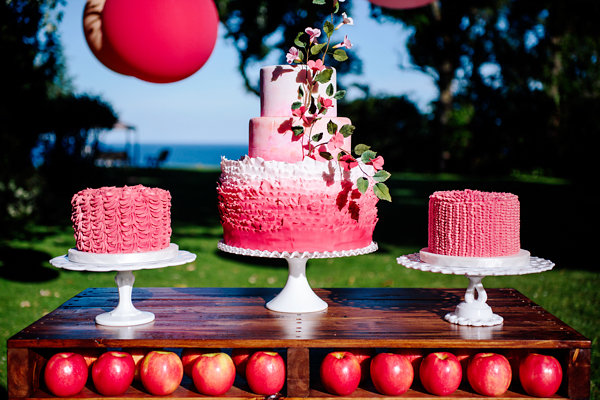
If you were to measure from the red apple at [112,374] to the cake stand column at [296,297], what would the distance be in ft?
2.81

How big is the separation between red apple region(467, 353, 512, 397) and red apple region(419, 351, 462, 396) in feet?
0.26

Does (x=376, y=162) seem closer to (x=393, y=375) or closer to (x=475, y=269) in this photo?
(x=475, y=269)

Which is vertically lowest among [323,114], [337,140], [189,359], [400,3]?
[189,359]

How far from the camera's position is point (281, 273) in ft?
26.2

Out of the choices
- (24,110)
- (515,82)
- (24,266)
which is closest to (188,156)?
(515,82)

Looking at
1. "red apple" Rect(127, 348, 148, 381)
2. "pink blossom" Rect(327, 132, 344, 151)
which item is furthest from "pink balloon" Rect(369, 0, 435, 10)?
"red apple" Rect(127, 348, 148, 381)

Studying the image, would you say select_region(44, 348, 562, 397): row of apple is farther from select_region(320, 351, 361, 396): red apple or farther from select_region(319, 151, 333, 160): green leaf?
select_region(319, 151, 333, 160): green leaf

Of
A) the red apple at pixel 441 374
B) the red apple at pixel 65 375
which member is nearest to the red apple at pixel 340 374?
the red apple at pixel 441 374

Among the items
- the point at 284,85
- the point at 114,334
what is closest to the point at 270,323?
the point at 114,334

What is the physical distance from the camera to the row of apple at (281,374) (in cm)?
273

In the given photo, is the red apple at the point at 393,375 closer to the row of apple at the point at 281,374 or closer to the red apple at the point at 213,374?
the row of apple at the point at 281,374

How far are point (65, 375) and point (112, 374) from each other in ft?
0.70

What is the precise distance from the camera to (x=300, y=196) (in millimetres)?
3016

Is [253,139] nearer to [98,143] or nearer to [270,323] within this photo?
[270,323]
